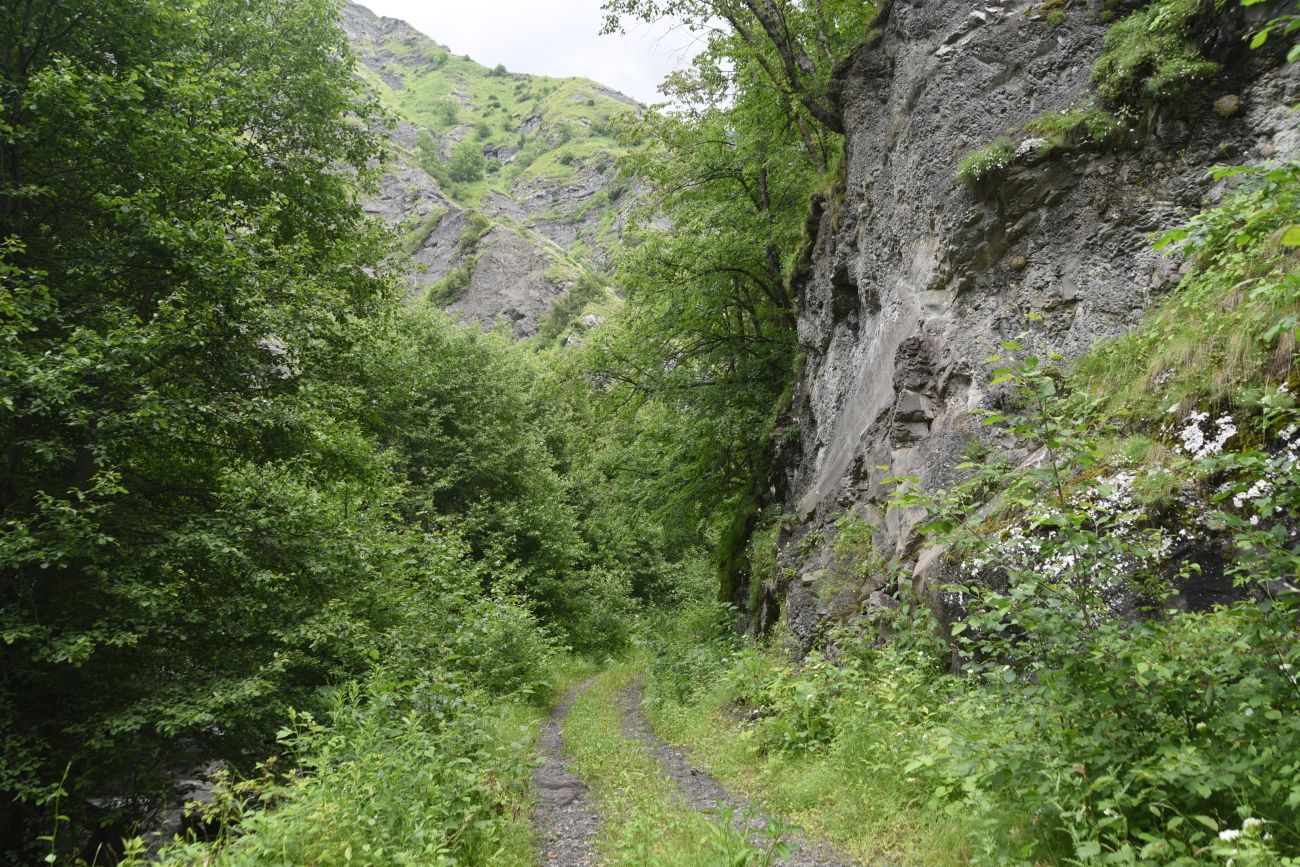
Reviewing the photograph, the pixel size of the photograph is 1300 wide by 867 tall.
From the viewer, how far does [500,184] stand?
134m

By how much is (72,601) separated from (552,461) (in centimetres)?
1941

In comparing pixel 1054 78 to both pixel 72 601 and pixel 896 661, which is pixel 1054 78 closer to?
pixel 896 661

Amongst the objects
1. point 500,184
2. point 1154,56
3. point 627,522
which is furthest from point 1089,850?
point 500,184

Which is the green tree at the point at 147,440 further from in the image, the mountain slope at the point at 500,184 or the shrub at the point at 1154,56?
the shrub at the point at 1154,56

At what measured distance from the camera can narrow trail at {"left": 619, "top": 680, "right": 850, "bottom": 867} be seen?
4598 millimetres

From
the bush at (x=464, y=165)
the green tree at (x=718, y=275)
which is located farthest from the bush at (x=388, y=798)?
the bush at (x=464, y=165)

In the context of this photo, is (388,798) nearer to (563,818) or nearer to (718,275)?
(563,818)

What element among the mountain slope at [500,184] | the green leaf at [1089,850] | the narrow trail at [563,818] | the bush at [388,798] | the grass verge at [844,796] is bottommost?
the narrow trail at [563,818]

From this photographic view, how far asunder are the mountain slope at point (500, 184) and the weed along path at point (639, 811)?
36.3ft

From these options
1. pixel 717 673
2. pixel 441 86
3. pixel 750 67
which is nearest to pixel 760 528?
pixel 717 673

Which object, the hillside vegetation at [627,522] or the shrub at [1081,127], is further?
the shrub at [1081,127]

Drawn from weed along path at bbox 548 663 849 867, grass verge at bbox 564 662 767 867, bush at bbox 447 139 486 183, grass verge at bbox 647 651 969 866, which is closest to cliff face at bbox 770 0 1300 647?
grass verge at bbox 647 651 969 866

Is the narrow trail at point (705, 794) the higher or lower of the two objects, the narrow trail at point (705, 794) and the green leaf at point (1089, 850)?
the lower

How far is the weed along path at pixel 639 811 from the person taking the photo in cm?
433
